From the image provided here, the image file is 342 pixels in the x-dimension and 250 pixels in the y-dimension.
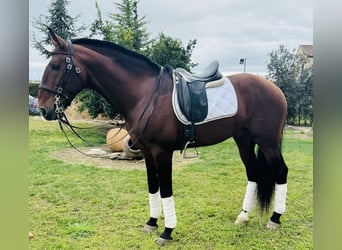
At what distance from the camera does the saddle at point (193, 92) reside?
1.91m

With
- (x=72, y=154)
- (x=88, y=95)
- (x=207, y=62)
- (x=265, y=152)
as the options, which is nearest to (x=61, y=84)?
(x=88, y=95)

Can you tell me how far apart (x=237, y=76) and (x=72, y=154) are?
105 cm

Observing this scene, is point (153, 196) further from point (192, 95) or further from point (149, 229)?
point (192, 95)

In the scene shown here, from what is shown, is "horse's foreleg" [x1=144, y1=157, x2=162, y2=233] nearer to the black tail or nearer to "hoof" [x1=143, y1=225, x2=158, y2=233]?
"hoof" [x1=143, y1=225, x2=158, y2=233]

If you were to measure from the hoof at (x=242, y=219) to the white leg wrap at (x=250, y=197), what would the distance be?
0.10 feet

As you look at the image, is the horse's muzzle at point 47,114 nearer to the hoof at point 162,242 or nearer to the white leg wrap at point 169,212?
the white leg wrap at point 169,212

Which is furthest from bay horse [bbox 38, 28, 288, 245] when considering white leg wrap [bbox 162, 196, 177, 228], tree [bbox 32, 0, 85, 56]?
tree [bbox 32, 0, 85, 56]

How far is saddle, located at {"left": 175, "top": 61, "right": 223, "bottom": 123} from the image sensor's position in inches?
75.0

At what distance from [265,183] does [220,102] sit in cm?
54

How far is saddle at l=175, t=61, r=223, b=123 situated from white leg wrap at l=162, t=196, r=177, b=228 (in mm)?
452

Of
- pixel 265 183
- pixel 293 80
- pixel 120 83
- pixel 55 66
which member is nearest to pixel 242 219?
pixel 265 183

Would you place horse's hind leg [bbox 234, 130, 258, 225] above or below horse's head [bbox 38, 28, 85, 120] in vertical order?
below

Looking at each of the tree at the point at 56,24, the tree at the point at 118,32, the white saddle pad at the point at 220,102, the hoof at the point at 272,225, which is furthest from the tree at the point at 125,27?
the hoof at the point at 272,225

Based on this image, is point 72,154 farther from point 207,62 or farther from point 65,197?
point 207,62
